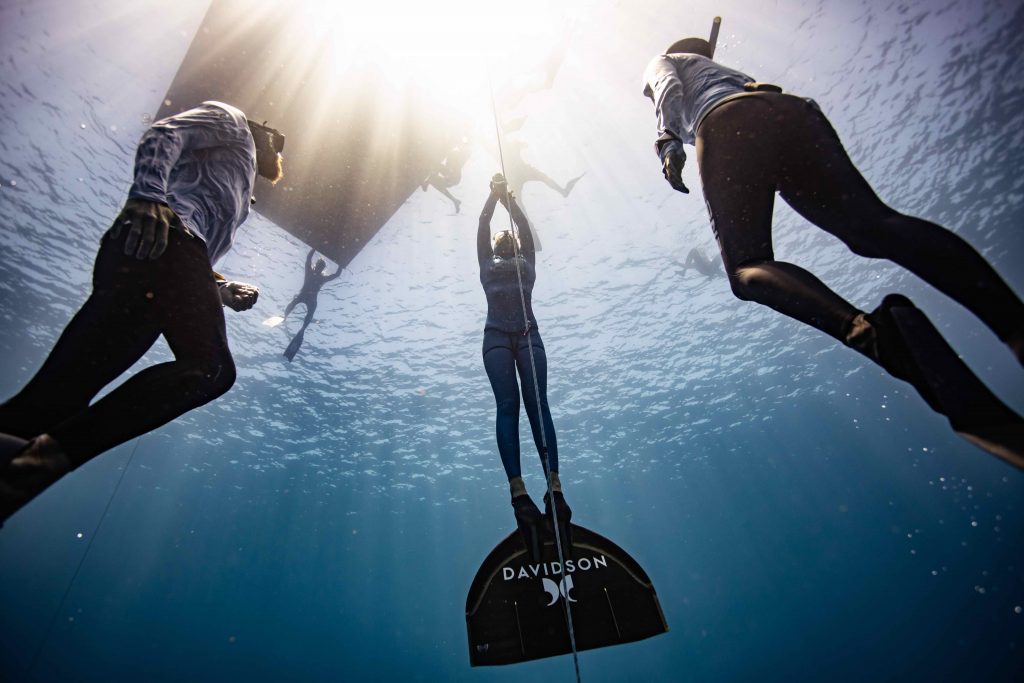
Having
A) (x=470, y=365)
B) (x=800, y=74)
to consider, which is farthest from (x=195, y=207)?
(x=470, y=365)

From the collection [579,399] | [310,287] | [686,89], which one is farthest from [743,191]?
[579,399]

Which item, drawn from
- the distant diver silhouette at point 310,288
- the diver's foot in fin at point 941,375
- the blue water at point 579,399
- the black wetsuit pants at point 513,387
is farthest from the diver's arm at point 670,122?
the distant diver silhouette at point 310,288

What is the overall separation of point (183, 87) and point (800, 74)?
44.3 ft

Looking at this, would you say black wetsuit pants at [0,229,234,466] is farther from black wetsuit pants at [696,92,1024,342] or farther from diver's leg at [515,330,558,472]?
diver's leg at [515,330,558,472]

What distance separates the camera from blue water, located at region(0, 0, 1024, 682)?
9.65 meters

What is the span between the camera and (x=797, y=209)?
5.21 feet

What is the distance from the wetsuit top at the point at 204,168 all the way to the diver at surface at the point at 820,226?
2226 mm

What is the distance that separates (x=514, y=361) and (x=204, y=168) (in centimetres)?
275

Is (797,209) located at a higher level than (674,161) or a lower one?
lower

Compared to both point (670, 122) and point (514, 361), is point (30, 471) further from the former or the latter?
point (514, 361)

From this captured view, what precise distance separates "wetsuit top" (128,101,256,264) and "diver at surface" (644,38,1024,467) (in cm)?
223

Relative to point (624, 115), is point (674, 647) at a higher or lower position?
lower

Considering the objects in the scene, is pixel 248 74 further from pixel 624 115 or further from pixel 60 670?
pixel 60 670

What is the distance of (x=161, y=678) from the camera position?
42031mm
